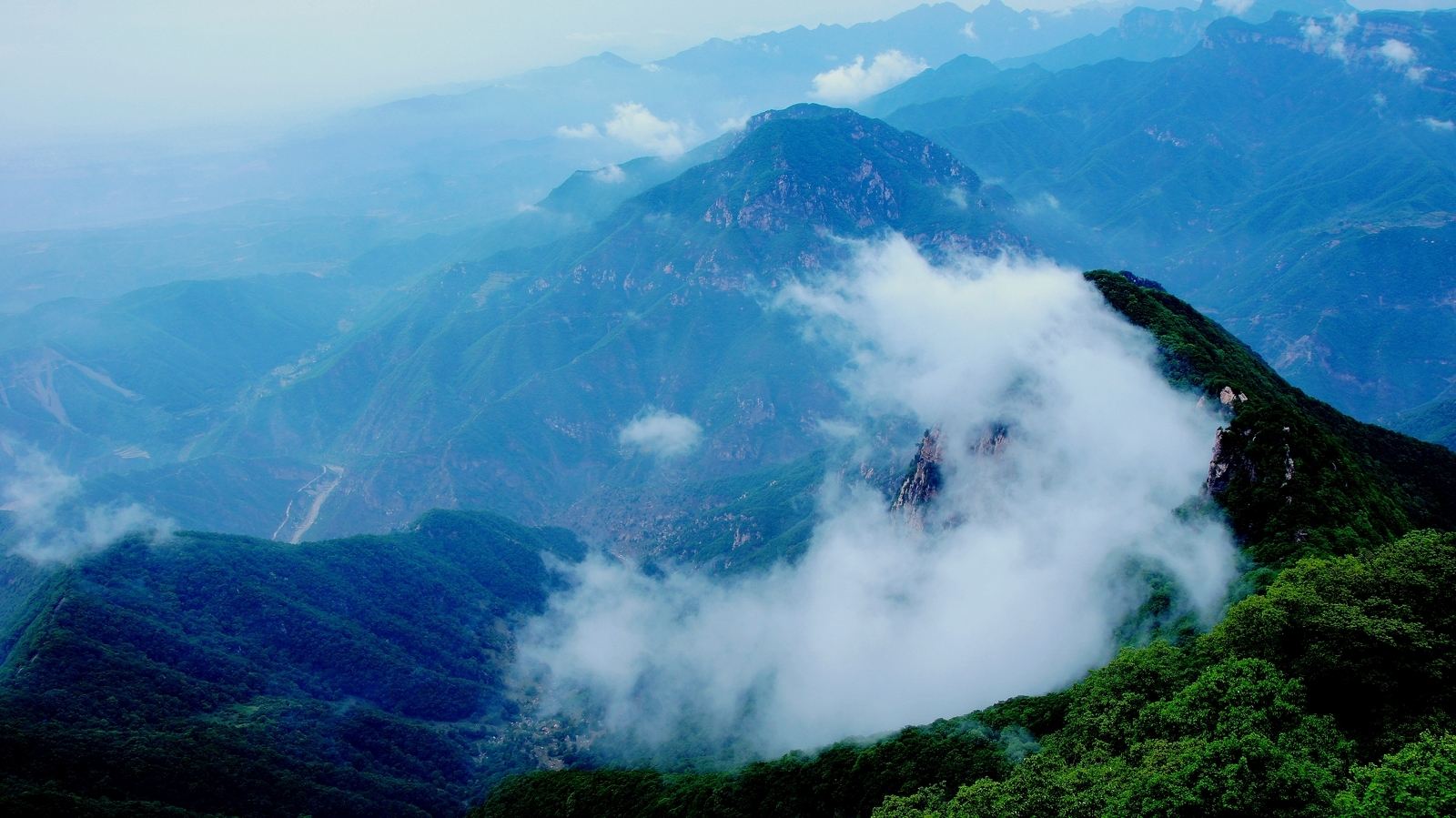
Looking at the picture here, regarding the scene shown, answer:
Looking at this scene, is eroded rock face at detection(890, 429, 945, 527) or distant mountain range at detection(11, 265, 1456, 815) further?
eroded rock face at detection(890, 429, 945, 527)

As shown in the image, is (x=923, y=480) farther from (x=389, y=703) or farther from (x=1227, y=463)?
(x=389, y=703)

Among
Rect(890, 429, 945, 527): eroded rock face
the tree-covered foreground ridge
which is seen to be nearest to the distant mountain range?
the tree-covered foreground ridge

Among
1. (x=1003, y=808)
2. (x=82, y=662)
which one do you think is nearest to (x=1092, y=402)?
(x=1003, y=808)

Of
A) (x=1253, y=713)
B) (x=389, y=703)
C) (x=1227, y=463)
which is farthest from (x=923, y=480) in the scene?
(x=389, y=703)

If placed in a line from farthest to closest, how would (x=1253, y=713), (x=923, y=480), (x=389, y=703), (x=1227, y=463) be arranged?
(x=389, y=703)
(x=923, y=480)
(x=1227, y=463)
(x=1253, y=713)

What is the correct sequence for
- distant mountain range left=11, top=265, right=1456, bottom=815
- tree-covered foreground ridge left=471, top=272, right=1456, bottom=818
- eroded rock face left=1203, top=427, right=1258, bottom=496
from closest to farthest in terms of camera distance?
tree-covered foreground ridge left=471, top=272, right=1456, bottom=818, distant mountain range left=11, top=265, right=1456, bottom=815, eroded rock face left=1203, top=427, right=1258, bottom=496

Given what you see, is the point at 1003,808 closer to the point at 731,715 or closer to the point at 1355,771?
the point at 1355,771

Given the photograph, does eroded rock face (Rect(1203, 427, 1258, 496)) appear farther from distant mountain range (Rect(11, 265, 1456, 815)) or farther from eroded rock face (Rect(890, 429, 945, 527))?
eroded rock face (Rect(890, 429, 945, 527))

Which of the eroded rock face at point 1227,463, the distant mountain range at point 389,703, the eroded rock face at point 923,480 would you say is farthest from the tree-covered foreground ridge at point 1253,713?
the eroded rock face at point 923,480
